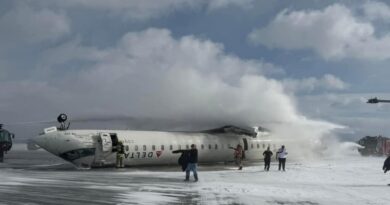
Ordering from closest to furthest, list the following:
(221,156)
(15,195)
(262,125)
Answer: (15,195), (221,156), (262,125)

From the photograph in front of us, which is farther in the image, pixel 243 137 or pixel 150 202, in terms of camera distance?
pixel 243 137

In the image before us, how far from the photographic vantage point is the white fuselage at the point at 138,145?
112 feet

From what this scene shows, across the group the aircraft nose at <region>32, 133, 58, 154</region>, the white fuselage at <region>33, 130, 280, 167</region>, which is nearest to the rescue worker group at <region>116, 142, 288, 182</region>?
the white fuselage at <region>33, 130, 280, 167</region>

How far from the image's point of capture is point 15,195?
16781 millimetres

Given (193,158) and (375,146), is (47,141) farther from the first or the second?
(375,146)

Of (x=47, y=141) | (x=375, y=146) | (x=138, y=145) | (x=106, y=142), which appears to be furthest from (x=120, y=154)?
(x=375, y=146)

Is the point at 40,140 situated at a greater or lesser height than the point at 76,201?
greater

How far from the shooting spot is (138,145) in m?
36.8

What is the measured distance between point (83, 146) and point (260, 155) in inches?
676

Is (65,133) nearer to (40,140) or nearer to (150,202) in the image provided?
(40,140)

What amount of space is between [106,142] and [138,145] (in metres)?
2.71

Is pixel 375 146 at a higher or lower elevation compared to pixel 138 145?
higher

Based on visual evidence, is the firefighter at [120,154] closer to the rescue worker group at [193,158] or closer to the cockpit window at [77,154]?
the rescue worker group at [193,158]

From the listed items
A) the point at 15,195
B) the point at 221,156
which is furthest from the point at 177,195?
the point at 221,156
